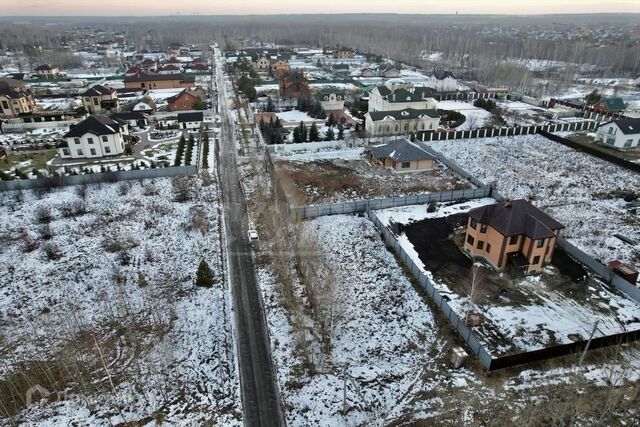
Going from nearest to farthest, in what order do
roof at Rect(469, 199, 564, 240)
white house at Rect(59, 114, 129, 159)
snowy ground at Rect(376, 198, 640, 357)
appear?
snowy ground at Rect(376, 198, 640, 357) → roof at Rect(469, 199, 564, 240) → white house at Rect(59, 114, 129, 159)

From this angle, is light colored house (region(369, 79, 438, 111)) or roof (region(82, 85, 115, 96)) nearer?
light colored house (region(369, 79, 438, 111))

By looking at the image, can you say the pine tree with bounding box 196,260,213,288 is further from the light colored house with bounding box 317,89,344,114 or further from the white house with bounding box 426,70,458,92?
the white house with bounding box 426,70,458,92

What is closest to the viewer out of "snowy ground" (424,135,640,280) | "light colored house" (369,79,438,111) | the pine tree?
the pine tree

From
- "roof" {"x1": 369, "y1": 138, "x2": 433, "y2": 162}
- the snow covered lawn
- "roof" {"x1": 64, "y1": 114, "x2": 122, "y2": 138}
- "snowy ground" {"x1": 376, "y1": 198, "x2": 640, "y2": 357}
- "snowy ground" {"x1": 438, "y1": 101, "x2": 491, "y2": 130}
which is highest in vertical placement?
"roof" {"x1": 64, "y1": 114, "x2": 122, "y2": 138}

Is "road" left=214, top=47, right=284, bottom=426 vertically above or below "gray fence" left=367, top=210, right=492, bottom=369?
below

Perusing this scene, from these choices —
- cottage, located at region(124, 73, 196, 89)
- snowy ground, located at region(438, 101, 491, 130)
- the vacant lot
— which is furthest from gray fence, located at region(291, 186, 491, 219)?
cottage, located at region(124, 73, 196, 89)

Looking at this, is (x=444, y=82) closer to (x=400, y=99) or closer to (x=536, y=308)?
(x=400, y=99)

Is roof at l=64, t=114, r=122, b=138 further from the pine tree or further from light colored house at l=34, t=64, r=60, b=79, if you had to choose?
light colored house at l=34, t=64, r=60, b=79
